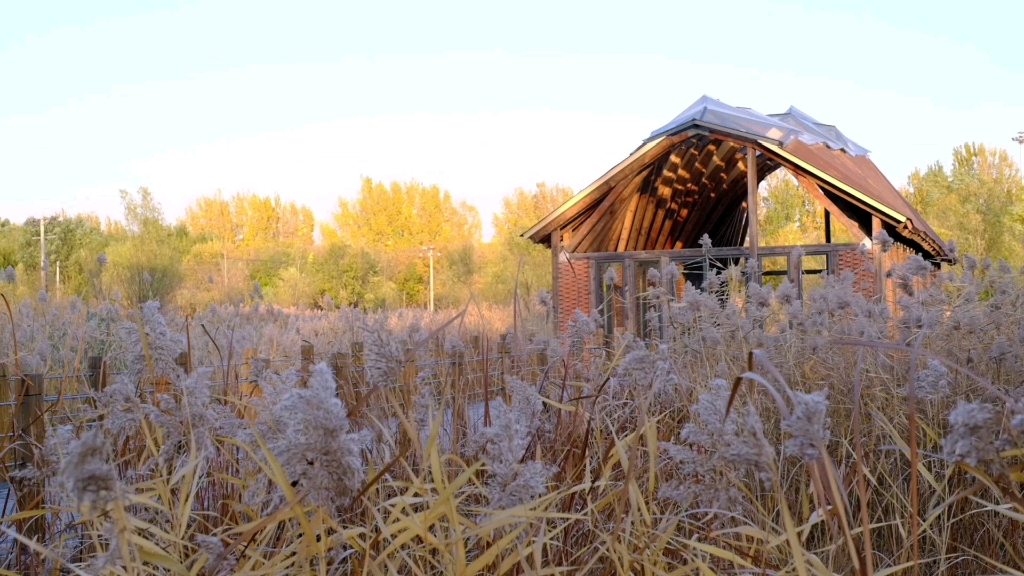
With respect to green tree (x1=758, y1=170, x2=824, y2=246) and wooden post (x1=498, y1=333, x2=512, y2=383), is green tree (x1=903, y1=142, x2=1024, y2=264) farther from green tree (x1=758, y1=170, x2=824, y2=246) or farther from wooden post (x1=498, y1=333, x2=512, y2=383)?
wooden post (x1=498, y1=333, x2=512, y2=383)

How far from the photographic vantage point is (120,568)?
178 cm

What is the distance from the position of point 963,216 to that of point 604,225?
65.5ft

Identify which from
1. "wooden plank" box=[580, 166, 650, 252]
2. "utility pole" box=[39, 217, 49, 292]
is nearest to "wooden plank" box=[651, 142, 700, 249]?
"wooden plank" box=[580, 166, 650, 252]

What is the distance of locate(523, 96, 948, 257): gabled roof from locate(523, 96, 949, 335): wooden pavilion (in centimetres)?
2

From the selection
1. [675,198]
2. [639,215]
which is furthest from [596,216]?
[675,198]

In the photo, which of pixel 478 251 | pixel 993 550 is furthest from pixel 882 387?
pixel 478 251

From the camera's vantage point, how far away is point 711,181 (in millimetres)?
16328

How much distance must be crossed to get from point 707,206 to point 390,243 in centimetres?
3338

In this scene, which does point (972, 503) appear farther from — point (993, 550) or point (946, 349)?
point (946, 349)

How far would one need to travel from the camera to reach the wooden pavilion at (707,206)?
41.0ft

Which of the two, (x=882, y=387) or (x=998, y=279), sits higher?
(x=998, y=279)

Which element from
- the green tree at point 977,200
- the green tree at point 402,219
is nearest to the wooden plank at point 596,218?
the green tree at point 977,200

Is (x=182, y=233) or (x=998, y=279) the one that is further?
(x=182, y=233)

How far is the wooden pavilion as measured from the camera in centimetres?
1251
